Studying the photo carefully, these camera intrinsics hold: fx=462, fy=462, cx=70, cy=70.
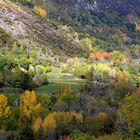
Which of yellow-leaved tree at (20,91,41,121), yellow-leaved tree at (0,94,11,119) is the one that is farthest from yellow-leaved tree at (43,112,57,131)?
yellow-leaved tree at (0,94,11,119)

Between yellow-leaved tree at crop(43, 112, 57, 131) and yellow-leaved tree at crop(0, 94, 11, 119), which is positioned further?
yellow-leaved tree at crop(0, 94, 11, 119)

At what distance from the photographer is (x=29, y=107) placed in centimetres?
14050

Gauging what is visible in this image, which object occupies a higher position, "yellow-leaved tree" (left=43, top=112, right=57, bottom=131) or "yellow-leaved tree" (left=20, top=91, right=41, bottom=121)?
"yellow-leaved tree" (left=20, top=91, right=41, bottom=121)

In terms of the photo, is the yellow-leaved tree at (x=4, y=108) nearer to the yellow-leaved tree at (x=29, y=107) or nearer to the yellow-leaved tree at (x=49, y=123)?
the yellow-leaved tree at (x=29, y=107)

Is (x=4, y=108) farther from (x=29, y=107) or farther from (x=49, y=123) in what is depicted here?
(x=49, y=123)

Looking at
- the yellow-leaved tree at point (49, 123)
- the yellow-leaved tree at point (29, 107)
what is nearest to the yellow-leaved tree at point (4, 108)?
the yellow-leaved tree at point (29, 107)

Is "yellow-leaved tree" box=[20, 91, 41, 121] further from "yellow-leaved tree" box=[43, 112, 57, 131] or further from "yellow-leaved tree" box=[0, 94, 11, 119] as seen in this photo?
"yellow-leaved tree" box=[43, 112, 57, 131]

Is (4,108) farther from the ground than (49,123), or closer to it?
farther from the ground

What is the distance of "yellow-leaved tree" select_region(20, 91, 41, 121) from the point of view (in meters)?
136

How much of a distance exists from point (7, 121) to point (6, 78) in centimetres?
5417

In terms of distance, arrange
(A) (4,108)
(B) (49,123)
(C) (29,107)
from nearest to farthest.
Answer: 1. (B) (49,123)
2. (A) (4,108)
3. (C) (29,107)

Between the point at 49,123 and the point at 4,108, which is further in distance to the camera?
the point at 4,108

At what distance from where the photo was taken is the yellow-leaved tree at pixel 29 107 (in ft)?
447

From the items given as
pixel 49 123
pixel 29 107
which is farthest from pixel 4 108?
pixel 49 123
